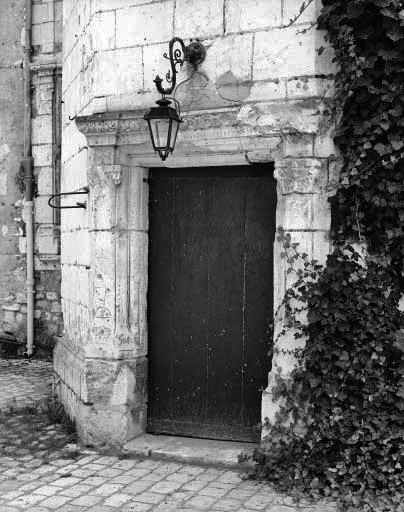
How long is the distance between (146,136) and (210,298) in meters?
1.30

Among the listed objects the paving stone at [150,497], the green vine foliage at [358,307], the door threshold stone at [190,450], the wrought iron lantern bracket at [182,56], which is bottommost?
the paving stone at [150,497]

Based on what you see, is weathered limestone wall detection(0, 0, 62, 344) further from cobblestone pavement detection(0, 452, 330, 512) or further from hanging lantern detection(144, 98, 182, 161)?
hanging lantern detection(144, 98, 182, 161)

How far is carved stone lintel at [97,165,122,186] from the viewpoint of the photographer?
4969mm

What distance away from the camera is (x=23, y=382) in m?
7.38

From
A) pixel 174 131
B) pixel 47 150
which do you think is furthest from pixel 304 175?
pixel 47 150

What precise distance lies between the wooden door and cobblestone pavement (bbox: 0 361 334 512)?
53cm

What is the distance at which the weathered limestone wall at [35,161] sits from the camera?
863 cm

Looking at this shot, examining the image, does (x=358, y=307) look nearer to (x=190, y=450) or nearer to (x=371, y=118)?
(x=371, y=118)

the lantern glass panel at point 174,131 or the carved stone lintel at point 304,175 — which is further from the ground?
the lantern glass panel at point 174,131

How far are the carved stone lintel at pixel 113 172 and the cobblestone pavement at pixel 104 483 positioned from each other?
2.05m

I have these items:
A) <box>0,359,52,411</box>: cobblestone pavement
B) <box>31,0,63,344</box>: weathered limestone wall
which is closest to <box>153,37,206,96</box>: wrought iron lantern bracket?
<box>0,359,52,411</box>: cobblestone pavement

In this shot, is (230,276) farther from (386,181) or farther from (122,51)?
(122,51)

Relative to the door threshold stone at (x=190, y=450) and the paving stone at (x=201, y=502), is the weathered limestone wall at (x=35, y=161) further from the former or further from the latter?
the paving stone at (x=201, y=502)

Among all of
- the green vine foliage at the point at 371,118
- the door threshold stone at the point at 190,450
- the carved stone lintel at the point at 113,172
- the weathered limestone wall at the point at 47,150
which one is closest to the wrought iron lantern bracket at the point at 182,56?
the carved stone lintel at the point at 113,172
